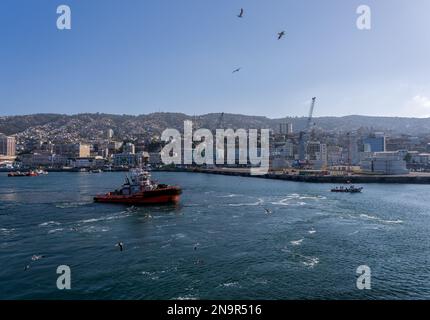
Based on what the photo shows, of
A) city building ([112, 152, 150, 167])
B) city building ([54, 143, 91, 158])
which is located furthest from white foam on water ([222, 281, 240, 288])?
city building ([54, 143, 91, 158])

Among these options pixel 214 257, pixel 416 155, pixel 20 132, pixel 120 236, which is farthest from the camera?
pixel 20 132

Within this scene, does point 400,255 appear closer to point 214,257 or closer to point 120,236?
point 214,257

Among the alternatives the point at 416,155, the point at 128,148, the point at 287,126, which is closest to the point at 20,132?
the point at 128,148

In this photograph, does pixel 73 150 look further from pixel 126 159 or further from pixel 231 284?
Answer: pixel 231 284

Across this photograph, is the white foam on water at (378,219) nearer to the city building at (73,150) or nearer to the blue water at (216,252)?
the blue water at (216,252)

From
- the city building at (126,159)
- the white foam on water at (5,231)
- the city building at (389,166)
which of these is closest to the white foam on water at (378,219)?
the white foam on water at (5,231)

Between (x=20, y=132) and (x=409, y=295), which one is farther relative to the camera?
(x=20, y=132)

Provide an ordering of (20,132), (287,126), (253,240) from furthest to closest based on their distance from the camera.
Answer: (20,132) → (287,126) → (253,240)

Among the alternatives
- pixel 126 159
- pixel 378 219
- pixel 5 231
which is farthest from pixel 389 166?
pixel 126 159
